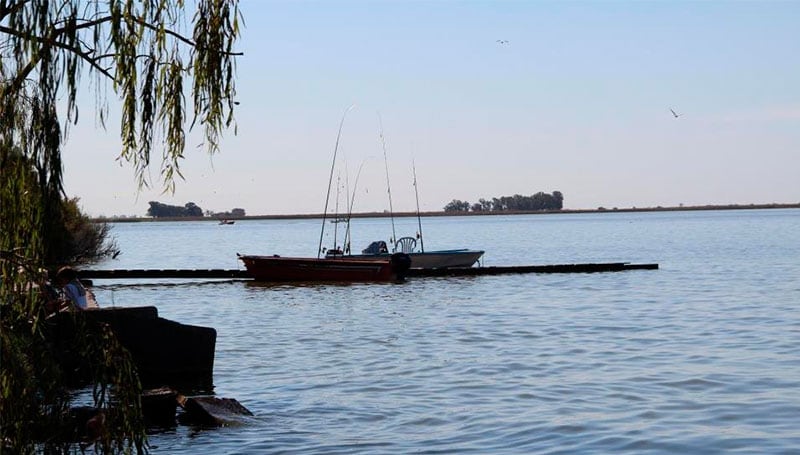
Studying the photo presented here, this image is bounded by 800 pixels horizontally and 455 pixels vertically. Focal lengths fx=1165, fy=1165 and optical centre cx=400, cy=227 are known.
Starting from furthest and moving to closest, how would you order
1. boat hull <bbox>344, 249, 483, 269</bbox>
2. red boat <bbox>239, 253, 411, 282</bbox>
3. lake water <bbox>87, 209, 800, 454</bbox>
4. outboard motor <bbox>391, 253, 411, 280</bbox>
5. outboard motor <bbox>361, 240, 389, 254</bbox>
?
boat hull <bbox>344, 249, 483, 269</bbox> < outboard motor <bbox>361, 240, 389, 254</bbox> < red boat <bbox>239, 253, 411, 282</bbox> < outboard motor <bbox>391, 253, 411, 280</bbox> < lake water <bbox>87, 209, 800, 454</bbox>

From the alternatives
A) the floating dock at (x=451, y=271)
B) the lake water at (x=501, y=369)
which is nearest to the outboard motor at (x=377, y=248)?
the floating dock at (x=451, y=271)

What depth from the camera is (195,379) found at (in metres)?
19.7

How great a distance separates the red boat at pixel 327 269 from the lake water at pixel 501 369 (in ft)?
9.69

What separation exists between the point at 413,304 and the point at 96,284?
664 inches

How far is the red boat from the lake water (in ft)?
9.69

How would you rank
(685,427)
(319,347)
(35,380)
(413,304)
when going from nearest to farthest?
(35,380), (685,427), (319,347), (413,304)

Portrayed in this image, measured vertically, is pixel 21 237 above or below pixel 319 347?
above

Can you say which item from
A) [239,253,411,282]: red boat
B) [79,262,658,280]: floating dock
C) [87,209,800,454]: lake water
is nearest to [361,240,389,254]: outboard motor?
[79,262,658,280]: floating dock

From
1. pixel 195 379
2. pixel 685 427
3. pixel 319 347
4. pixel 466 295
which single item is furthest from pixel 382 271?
pixel 685 427

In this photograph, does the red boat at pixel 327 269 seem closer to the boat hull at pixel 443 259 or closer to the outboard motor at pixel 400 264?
the outboard motor at pixel 400 264

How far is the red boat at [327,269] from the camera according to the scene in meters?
48.9

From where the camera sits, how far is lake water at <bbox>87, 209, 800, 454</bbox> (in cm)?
1546

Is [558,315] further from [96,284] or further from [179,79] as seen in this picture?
[179,79]

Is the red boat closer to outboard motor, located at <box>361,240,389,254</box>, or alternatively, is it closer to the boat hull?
outboard motor, located at <box>361,240,389,254</box>
